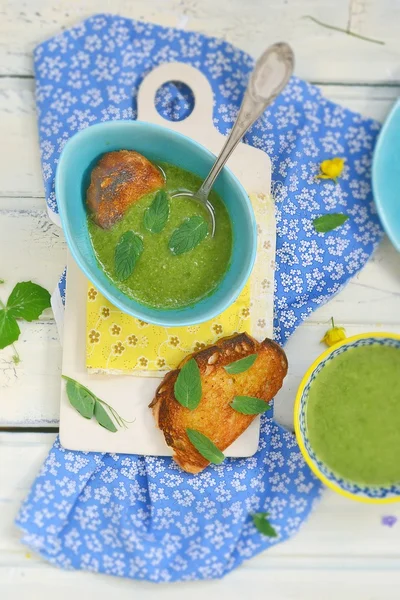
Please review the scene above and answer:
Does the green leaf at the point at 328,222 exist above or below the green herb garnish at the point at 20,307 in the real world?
above

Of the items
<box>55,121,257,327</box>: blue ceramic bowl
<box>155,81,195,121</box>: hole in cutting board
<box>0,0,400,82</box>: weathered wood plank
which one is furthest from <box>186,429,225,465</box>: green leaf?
<box>0,0,400,82</box>: weathered wood plank

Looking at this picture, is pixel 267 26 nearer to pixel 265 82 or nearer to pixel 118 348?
pixel 265 82

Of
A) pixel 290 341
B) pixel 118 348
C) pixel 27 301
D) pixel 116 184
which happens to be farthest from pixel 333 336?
pixel 27 301

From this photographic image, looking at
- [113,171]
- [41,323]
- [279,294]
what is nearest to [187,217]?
[113,171]

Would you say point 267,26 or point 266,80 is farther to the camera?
point 267,26

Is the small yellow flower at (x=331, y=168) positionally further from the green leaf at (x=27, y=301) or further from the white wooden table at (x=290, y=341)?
the green leaf at (x=27, y=301)

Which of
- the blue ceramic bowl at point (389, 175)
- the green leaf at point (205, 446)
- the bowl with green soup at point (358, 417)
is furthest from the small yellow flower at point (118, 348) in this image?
the blue ceramic bowl at point (389, 175)
